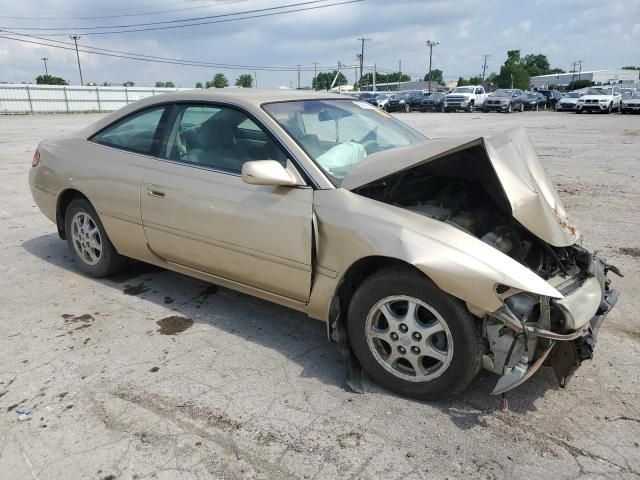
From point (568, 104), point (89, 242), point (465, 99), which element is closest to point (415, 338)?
point (89, 242)

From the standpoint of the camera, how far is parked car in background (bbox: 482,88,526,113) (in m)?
36.5

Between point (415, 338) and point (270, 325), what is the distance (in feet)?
4.31

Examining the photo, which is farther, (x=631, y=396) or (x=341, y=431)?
(x=631, y=396)

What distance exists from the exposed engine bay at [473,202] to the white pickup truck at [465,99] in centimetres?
3683

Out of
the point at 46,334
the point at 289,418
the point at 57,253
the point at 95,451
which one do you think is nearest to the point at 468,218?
the point at 289,418

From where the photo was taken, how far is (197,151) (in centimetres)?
374

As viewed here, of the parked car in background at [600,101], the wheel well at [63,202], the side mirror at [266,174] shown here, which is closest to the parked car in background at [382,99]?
the parked car in background at [600,101]

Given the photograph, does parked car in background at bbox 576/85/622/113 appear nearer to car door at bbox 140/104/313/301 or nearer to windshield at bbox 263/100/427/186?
windshield at bbox 263/100/427/186

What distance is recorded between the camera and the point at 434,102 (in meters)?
39.8

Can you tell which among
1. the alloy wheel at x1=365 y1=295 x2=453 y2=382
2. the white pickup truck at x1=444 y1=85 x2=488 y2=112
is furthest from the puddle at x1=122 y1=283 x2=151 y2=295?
the white pickup truck at x1=444 y1=85 x2=488 y2=112

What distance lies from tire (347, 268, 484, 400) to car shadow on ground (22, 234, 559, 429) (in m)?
0.14

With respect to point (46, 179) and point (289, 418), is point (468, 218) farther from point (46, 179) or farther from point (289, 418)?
point (46, 179)

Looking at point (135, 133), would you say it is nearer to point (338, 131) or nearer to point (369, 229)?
point (338, 131)

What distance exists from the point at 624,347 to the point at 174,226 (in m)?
3.16
